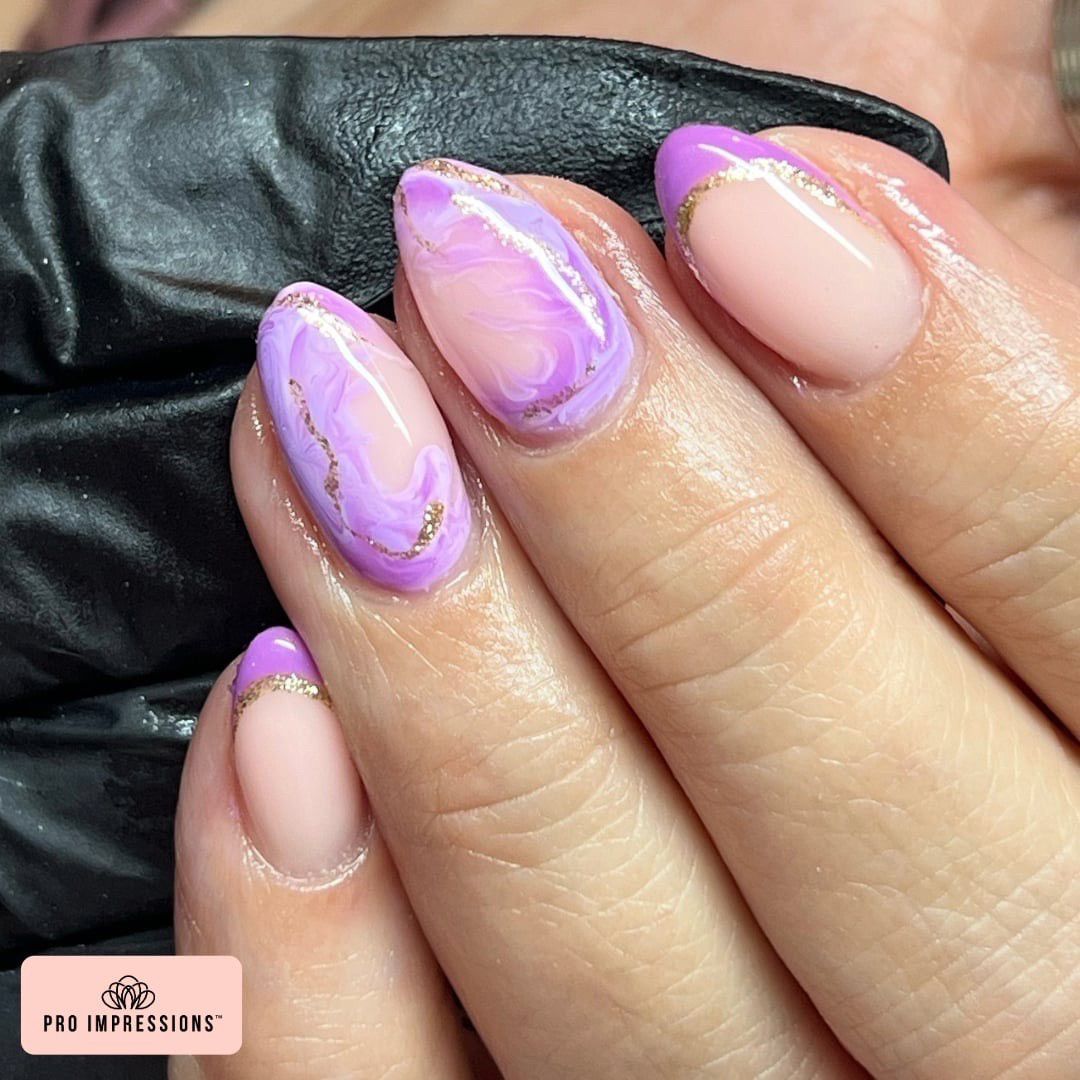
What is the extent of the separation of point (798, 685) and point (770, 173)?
0.22 m

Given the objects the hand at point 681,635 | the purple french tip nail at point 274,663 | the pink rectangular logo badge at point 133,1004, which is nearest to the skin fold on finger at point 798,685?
the hand at point 681,635

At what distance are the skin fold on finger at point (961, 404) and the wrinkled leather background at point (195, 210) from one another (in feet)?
0.20

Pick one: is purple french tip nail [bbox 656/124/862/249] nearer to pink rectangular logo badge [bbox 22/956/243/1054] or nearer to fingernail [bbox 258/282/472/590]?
fingernail [bbox 258/282/472/590]

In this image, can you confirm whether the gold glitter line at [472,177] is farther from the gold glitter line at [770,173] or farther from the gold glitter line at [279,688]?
the gold glitter line at [279,688]

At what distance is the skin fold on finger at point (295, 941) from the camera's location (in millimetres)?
562

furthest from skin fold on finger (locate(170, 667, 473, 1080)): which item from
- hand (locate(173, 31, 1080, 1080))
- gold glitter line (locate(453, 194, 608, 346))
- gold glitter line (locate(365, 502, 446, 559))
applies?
gold glitter line (locate(453, 194, 608, 346))

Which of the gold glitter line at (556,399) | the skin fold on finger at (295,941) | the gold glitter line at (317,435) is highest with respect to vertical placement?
the gold glitter line at (556,399)

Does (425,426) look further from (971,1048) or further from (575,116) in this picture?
(971,1048)

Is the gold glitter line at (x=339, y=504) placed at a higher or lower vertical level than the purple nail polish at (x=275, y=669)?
higher

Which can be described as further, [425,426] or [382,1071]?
[382,1071]

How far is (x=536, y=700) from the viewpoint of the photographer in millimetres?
521

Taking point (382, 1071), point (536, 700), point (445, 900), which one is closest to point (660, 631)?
point (536, 700)

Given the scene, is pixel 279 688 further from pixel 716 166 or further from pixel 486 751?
pixel 716 166

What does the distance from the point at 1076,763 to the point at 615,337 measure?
1.00 ft
